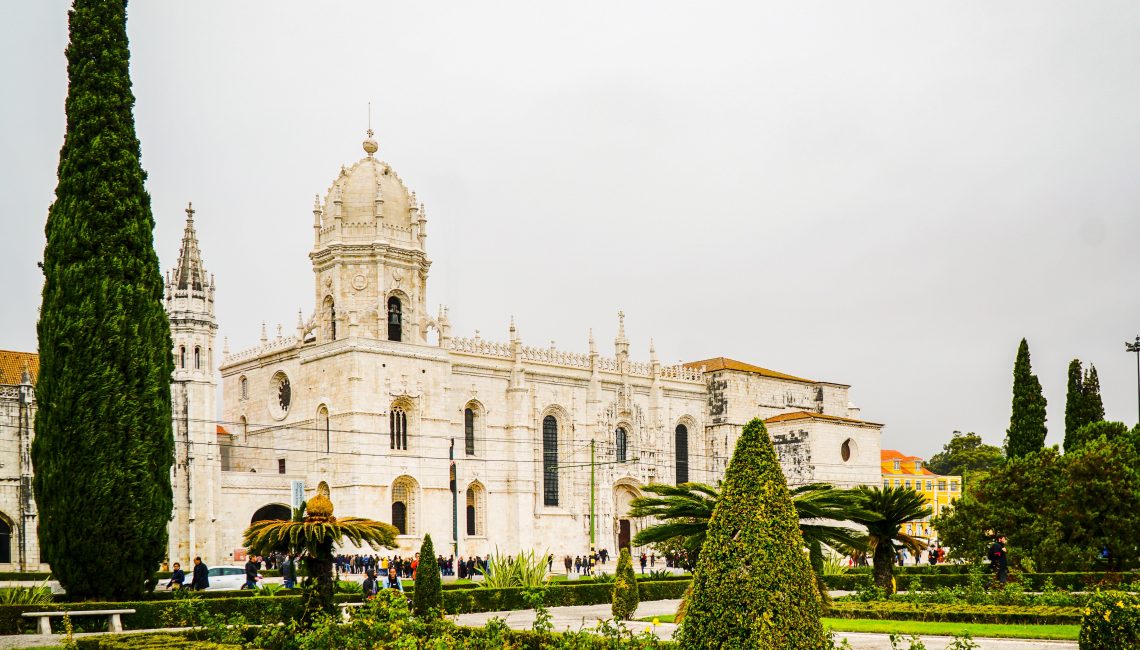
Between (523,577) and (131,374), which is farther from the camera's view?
(523,577)

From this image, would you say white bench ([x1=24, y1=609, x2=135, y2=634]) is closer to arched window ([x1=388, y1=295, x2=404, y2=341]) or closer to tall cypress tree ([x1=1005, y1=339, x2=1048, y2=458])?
arched window ([x1=388, y1=295, x2=404, y2=341])

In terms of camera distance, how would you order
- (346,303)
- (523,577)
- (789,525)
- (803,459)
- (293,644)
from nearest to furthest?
(789,525) → (293,644) → (523,577) → (346,303) → (803,459)

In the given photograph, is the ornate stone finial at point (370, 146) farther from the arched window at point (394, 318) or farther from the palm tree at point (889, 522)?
the palm tree at point (889, 522)

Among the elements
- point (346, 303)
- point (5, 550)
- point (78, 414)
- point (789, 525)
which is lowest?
point (5, 550)

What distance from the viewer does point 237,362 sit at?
2080 inches

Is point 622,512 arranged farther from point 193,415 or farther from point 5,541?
point 5,541

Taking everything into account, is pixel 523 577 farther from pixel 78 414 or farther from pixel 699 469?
pixel 699 469

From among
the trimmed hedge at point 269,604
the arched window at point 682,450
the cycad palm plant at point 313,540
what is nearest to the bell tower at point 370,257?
the arched window at point 682,450

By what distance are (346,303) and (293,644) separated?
107ft

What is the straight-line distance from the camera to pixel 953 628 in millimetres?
18078

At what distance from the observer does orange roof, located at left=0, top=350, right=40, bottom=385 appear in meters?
39.7

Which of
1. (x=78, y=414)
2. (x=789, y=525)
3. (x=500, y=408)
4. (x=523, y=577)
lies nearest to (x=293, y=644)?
(x=789, y=525)

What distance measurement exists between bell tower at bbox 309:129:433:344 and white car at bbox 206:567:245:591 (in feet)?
43.2

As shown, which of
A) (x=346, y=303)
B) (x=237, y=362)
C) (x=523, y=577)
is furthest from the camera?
(x=237, y=362)
